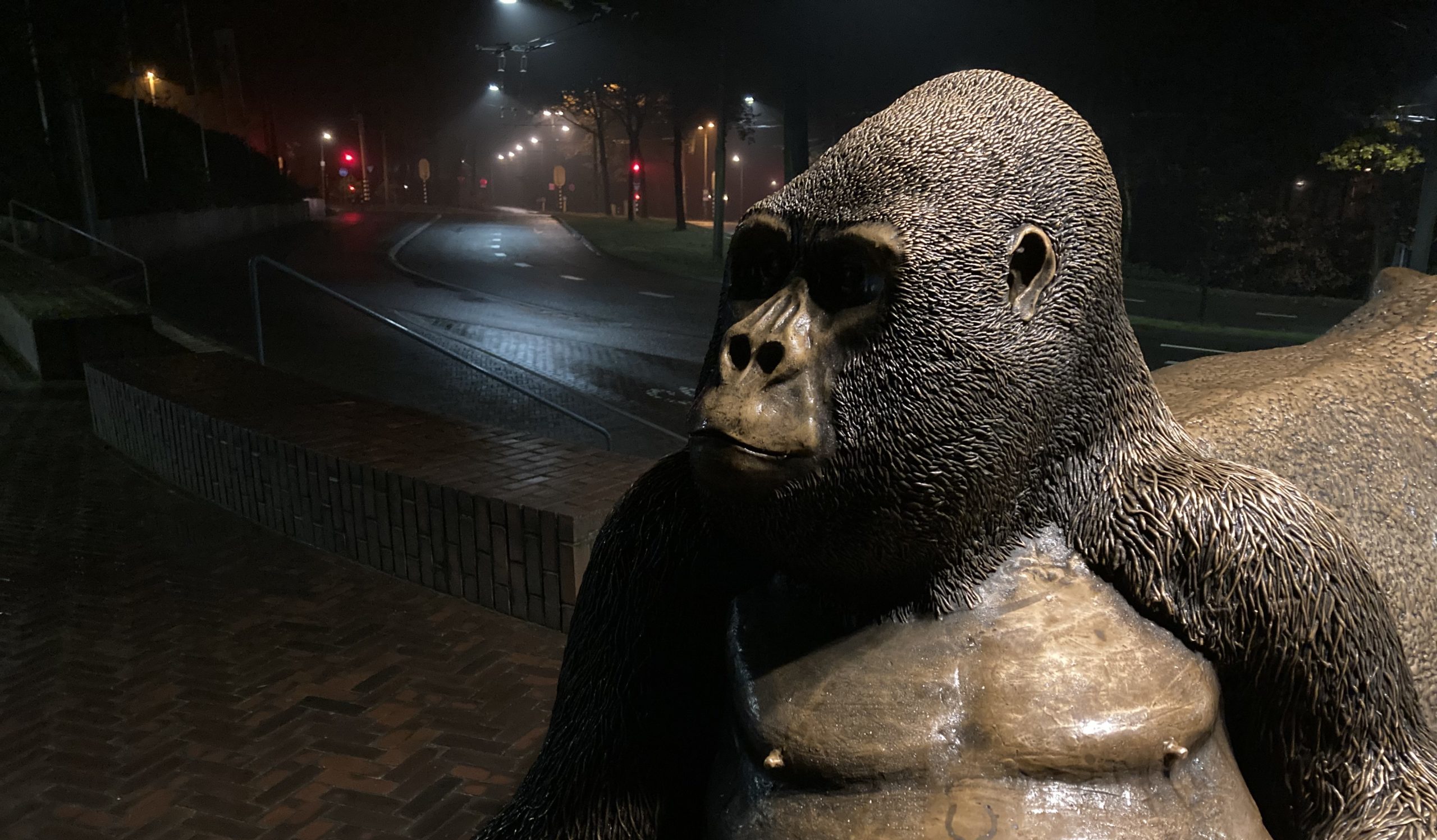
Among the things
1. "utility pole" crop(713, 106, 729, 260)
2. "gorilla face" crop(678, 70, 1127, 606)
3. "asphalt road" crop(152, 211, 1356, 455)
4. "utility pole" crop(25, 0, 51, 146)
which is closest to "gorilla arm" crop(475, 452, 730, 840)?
"gorilla face" crop(678, 70, 1127, 606)

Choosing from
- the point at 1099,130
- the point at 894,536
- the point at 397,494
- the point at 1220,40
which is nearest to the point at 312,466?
the point at 397,494

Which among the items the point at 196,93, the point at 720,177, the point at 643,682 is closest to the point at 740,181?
the point at 720,177

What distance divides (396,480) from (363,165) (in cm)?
5488

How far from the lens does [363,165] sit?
56.0m

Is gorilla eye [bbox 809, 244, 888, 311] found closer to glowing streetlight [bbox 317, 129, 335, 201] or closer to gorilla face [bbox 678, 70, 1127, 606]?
gorilla face [bbox 678, 70, 1127, 606]

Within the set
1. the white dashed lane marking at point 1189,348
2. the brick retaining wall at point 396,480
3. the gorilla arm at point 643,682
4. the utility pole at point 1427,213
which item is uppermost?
the utility pole at point 1427,213

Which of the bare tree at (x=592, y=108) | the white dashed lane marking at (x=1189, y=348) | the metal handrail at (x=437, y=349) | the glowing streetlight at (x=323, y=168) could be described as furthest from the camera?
the glowing streetlight at (x=323, y=168)

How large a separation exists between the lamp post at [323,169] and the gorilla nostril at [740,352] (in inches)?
1915

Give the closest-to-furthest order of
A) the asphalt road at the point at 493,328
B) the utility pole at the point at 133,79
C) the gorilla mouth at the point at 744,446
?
the gorilla mouth at the point at 744,446 < the asphalt road at the point at 493,328 < the utility pole at the point at 133,79

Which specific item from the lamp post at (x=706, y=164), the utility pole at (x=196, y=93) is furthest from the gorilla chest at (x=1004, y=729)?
the lamp post at (x=706, y=164)

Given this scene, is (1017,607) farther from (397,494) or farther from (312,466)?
(312,466)

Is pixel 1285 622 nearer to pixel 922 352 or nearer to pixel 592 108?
pixel 922 352

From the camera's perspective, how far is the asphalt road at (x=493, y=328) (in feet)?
33.9

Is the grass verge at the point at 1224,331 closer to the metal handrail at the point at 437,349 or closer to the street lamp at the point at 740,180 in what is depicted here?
the metal handrail at the point at 437,349
